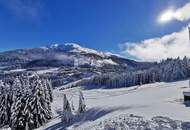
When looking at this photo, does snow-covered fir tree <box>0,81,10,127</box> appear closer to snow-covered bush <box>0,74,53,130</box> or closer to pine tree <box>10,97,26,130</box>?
snow-covered bush <box>0,74,53,130</box>

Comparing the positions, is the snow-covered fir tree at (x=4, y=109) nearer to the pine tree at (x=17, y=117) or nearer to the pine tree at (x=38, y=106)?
the pine tree at (x=17, y=117)

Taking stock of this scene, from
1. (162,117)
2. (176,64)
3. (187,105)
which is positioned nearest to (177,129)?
(162,117)

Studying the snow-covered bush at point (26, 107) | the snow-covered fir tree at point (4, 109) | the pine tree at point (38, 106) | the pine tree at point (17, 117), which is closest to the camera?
the pine tree at point (17, 117)

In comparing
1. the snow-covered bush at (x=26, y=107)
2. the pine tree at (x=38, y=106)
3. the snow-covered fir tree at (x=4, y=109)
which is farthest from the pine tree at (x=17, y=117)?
the snow-covered fir tree at (x=4, y=109)

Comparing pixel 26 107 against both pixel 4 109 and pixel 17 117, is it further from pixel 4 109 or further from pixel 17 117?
pixel 4 109

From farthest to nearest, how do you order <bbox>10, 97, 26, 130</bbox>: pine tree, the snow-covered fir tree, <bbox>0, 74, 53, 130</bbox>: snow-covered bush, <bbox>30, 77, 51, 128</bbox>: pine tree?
the snow-covered fir tree < <bbox>30, 77, 51, 128</bbox>: pine tree < <bbox>0, 74, 53, 130</bbox>: snow-covered bush < <bbox>10, 97, 26, 130</bbox>: pine tree

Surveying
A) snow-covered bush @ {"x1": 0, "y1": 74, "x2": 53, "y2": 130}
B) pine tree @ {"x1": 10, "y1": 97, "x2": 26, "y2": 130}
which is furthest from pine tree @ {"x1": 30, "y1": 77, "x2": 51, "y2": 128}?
pine tree @ {"x1": 10, "y1": 97, "x2": 26, "y2": 130}

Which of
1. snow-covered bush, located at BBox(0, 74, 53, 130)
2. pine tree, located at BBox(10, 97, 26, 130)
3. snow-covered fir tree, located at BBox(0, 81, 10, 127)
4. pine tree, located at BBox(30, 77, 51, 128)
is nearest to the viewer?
pine tree, located at BBox(10, 97, 26, 130)

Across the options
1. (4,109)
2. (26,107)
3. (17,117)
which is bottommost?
(17,117)

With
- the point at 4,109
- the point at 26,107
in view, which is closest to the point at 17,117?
the point at 26,107

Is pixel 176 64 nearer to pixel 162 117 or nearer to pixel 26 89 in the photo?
pixel 26 89

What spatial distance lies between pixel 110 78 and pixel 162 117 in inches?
6206

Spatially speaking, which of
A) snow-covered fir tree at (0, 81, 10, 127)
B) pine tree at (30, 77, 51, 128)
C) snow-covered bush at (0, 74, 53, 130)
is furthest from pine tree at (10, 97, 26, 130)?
snow-covered fir tree at (0, 81, 10, 127)

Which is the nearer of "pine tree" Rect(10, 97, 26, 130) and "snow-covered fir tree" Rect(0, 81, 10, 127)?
"pine tree" Rect(10, 97, 26, 130)
